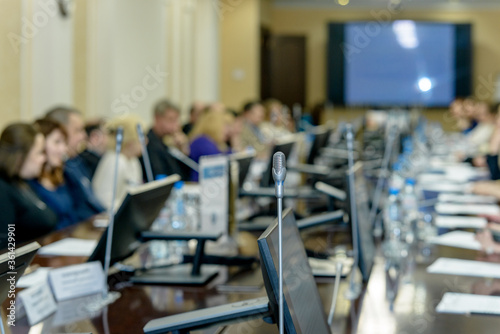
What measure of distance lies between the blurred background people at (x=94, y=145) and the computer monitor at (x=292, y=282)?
11.0 ft

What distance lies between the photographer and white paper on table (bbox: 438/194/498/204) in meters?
3.68

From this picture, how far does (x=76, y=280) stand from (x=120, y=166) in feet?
7.30

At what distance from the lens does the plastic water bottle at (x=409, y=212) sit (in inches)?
99.0

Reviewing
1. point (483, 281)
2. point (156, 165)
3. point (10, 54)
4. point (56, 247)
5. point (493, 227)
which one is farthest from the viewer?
point (156, 165)

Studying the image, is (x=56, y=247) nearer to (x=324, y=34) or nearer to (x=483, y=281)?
(x=483, y=281)

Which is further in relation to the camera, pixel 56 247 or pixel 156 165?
pixel 156 165

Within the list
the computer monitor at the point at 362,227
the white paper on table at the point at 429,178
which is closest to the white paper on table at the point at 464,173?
the white paper on table at the point at 429,178

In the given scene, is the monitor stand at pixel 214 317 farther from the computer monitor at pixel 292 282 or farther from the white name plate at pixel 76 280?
the white name plate at pixel 76 280

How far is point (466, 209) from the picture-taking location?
11.0 feet

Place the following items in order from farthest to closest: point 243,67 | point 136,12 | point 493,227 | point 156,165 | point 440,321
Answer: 1. point 243,67
2. point 136,12
3. point 156,165
4. point 493,227
5. point 440,321

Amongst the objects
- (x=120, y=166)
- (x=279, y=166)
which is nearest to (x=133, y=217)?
(x=279, y=166)

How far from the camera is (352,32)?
13164mm

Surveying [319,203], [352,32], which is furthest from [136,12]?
[352,32]

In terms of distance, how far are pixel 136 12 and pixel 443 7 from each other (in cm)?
847
